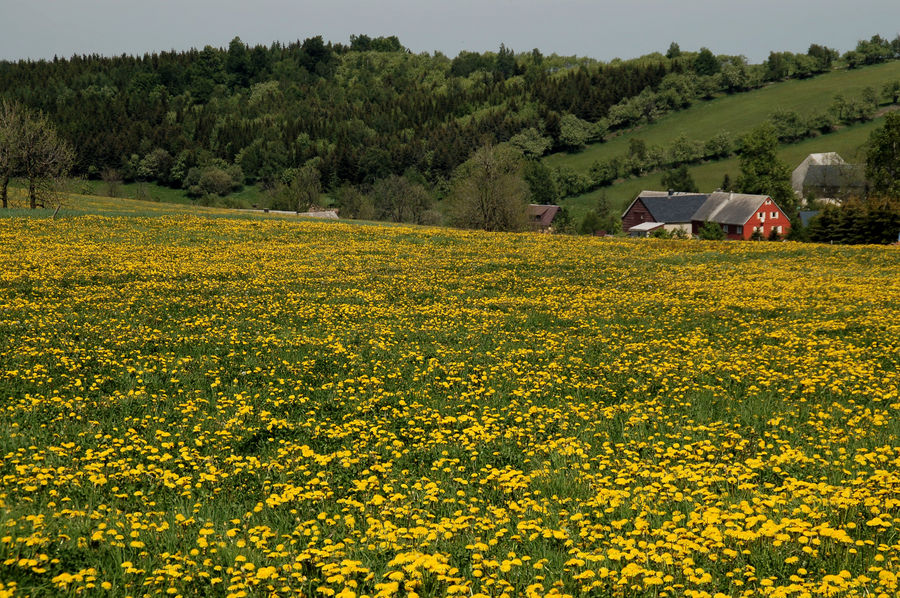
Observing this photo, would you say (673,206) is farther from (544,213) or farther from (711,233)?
(711,233)

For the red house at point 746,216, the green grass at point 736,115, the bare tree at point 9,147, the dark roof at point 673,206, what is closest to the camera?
the bare tree at point 9,147

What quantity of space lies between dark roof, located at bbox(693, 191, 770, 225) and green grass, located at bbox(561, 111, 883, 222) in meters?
27.4

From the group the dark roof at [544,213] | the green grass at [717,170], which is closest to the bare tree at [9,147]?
the dark roof at [544,213]

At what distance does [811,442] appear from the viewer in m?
9.85

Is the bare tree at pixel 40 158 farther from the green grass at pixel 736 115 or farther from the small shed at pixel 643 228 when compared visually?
the green grass at pixel 736 115

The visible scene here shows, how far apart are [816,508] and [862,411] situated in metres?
5.50

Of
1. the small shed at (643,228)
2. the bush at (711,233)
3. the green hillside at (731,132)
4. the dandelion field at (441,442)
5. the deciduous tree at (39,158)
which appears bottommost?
the dandelion field at (441,442)

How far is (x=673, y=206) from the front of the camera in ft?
424

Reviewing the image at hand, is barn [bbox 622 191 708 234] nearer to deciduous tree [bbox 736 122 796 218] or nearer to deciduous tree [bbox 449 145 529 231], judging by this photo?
deciduous tree [bbox 736 122 796 218]

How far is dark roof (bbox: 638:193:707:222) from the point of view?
415 ft

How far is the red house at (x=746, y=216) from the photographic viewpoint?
4481 inches

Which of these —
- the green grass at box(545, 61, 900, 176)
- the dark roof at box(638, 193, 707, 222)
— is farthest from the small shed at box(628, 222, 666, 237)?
the green grass at box(545, 61, 900, 176)

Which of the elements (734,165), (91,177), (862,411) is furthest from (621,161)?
(862,411)

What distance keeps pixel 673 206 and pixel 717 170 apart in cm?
3881
